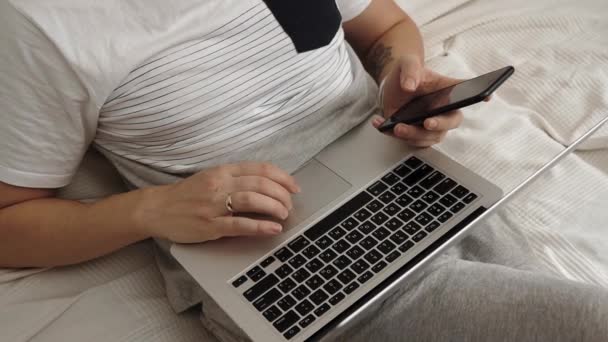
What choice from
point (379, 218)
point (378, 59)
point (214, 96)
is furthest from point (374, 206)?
point (378, 59)

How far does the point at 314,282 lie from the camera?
0.69 metres

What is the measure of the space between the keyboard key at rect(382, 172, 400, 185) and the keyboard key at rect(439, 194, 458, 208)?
6 cm

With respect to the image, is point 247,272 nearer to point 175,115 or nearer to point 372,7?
point 175,115

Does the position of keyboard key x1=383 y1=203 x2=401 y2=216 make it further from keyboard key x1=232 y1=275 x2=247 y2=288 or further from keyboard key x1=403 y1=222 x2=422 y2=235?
keyboard key x1=232 y1=275 x2=247 y2=288

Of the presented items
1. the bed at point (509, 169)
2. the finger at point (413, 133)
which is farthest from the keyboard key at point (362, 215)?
the bed at point (509, 169)

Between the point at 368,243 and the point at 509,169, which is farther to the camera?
the point at 509,169

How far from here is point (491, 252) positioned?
2.69 ft

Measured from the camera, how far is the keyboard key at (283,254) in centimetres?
71

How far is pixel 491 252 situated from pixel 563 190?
174 mm

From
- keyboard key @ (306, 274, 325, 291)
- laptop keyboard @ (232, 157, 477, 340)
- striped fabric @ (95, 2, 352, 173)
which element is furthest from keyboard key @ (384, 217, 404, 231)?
striped fabric @ (95, 2, 352, 173)

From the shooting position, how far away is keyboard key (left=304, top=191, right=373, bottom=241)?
2.42ft

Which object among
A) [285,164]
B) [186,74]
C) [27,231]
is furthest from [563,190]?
[27,231]

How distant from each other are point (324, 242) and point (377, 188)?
107 millimetres

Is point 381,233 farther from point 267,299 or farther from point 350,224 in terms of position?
point 267,299
